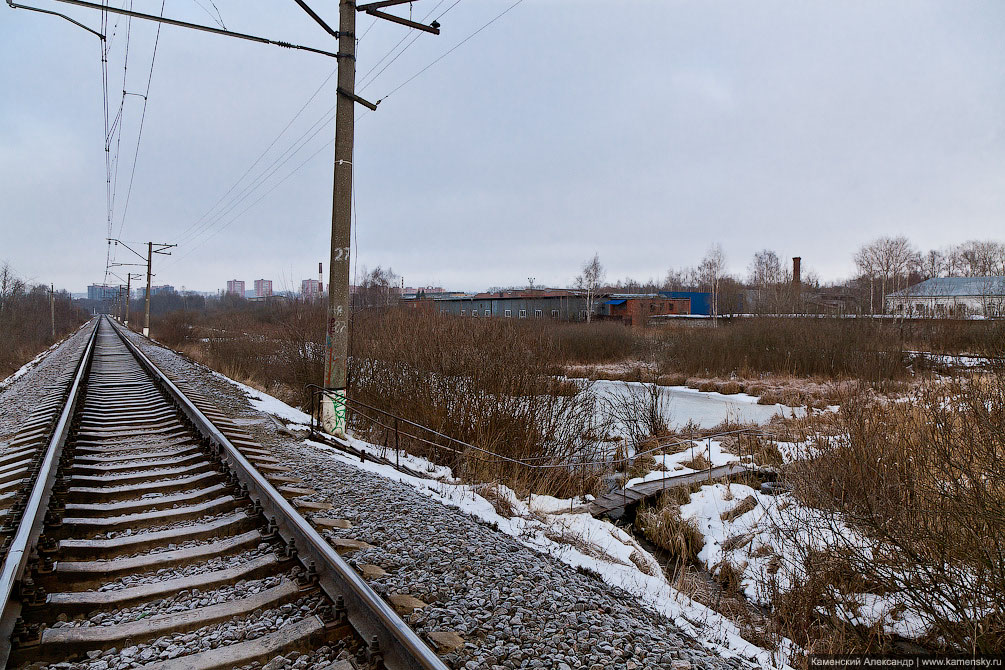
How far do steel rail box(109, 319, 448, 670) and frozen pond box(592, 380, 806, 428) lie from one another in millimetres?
13065

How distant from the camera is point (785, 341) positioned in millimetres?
30422

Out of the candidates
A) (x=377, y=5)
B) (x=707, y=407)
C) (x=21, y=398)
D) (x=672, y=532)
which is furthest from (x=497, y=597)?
(x=707, y=407)

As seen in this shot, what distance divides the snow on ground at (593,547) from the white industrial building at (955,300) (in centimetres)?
721

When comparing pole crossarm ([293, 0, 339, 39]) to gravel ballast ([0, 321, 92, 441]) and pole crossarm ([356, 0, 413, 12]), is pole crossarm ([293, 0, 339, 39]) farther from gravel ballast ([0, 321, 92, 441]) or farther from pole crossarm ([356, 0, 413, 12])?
gravel ballast ([0, 321, 92, 441])

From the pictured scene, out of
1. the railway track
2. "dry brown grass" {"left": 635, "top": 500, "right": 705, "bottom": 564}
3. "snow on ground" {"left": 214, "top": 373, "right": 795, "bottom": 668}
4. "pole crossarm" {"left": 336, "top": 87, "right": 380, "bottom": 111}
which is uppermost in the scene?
"pole crossarm" {"left": 336, "top": 87, "right": 380, "bottom": 111}

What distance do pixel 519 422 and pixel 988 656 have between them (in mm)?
7882

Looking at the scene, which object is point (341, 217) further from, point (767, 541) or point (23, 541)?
point (767, 541)

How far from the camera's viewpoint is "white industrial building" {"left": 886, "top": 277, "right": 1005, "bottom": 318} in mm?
13180

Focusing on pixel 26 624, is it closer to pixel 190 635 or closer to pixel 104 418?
pixel 190 635

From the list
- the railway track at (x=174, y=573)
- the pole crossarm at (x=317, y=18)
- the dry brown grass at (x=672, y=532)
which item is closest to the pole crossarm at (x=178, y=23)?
the pole crossarm at (x=317, y=18)

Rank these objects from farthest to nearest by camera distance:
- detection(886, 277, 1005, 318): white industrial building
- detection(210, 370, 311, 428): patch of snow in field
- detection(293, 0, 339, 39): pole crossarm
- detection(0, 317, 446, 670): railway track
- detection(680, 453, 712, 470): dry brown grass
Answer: detection(886, 277, 1005, 318): white industrial building
detection(680, 453, 712, 470): dry brown grass
detection(210, 370, 311, 428): patch of snow in field
detection(293, 0, 339, 39): pole crossarm
detection(0, 317, 446, 670): railway track

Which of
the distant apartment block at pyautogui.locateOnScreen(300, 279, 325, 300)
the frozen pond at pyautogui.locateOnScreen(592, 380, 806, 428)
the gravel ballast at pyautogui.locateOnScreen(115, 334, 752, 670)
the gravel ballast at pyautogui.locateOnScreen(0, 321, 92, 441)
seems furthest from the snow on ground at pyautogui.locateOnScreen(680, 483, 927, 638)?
the distant apartment block at pyautogui.locateOnScreen(300, 279, 325, 300)

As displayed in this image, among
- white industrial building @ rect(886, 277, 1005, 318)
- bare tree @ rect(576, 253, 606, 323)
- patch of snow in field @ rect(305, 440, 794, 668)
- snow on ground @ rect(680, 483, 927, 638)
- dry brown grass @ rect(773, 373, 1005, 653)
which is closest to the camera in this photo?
patch of snow in field @ rect(305, 440, 794, 668)

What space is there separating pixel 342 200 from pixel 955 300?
26.9m
